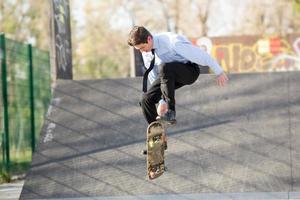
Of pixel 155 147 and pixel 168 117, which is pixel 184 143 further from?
pixel 168 117

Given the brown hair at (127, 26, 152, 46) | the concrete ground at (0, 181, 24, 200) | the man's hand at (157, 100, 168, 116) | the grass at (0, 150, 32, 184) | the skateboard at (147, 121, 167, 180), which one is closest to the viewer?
the brown hair at (127, 26, 152, 46)

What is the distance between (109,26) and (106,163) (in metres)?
42.0

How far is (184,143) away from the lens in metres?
8.55

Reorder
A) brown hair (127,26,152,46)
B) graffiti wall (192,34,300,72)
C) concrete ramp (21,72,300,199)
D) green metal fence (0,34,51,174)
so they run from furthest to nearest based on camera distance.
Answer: graffiti wall (192,34,300,72), green metal fence (0,34,51,174), concrete ramp (21,72,300,199), brown hair (127,26,152,46)

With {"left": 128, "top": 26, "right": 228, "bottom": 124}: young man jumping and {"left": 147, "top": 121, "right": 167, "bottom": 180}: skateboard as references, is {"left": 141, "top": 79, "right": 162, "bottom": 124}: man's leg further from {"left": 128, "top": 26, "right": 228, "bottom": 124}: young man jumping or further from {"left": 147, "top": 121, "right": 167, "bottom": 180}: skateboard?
{"left": 147, "top": 121, "right": 167, "bottom": 180}: skateboard

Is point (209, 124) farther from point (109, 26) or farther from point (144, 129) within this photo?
point (109, 26)

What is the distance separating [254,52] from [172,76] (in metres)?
21.9

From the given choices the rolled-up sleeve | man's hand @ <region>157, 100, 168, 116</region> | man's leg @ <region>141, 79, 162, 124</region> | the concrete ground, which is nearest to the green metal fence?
the concrete ground

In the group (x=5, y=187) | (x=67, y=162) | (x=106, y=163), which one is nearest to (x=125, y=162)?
(x=106, y=163)

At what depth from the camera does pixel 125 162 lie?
8367 millimetres

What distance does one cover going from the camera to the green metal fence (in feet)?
35.2

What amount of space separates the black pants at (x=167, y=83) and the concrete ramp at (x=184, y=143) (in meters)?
1.24

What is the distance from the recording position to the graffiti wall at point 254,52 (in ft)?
89.4

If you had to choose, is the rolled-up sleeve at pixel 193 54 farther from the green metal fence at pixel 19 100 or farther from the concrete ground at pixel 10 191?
the green metal fence at pixel 19 100
